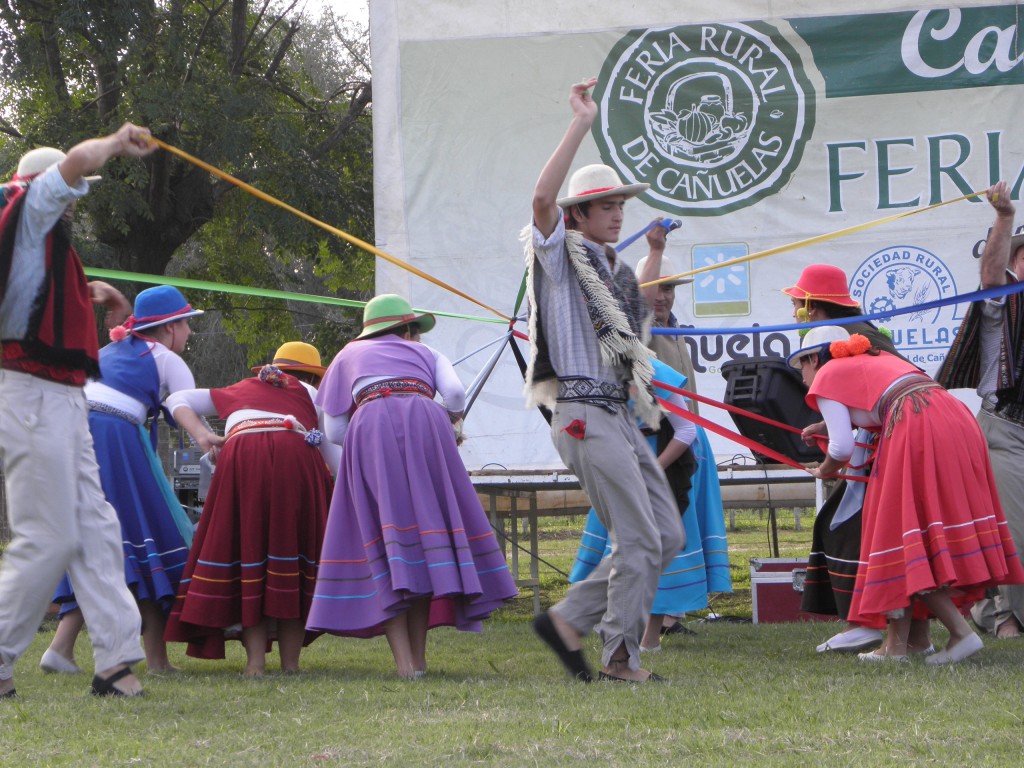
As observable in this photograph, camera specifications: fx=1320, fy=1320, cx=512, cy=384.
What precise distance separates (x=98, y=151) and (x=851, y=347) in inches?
119

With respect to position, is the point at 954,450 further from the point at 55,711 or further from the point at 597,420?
the point at 55,711

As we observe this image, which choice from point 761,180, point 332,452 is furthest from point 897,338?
point 332,452

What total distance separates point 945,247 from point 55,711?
6351 mm

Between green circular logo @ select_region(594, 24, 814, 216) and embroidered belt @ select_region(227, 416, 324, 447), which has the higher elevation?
green circular logo @ select_region(594, 24, 814, 216)

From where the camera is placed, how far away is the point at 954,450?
17.1 ft

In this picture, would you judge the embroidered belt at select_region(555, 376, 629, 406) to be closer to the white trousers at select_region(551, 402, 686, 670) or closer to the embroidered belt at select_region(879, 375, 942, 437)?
the white trousers at select_region(551, 402, 686, 670)

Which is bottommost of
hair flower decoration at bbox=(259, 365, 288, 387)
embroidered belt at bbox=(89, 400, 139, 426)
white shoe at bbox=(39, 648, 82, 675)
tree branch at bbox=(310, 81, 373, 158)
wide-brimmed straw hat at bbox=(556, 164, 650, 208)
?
white shoe at bbox=(39, 648, 82, 675)

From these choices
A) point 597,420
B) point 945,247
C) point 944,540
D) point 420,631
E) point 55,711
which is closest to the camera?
point 55,711

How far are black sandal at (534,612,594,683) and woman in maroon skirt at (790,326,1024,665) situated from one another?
1.21 meters

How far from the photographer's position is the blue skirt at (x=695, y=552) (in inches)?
250

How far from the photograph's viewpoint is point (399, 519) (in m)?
5.36

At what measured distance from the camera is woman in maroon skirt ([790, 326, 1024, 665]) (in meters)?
5.14

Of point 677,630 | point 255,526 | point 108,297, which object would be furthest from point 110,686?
point 677,630

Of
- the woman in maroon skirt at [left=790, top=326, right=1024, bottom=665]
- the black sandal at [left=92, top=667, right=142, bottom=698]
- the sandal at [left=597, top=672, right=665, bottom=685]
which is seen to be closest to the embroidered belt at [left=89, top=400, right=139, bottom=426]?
the black sandal at [left=92, top=667, right=142, bottom=698]
